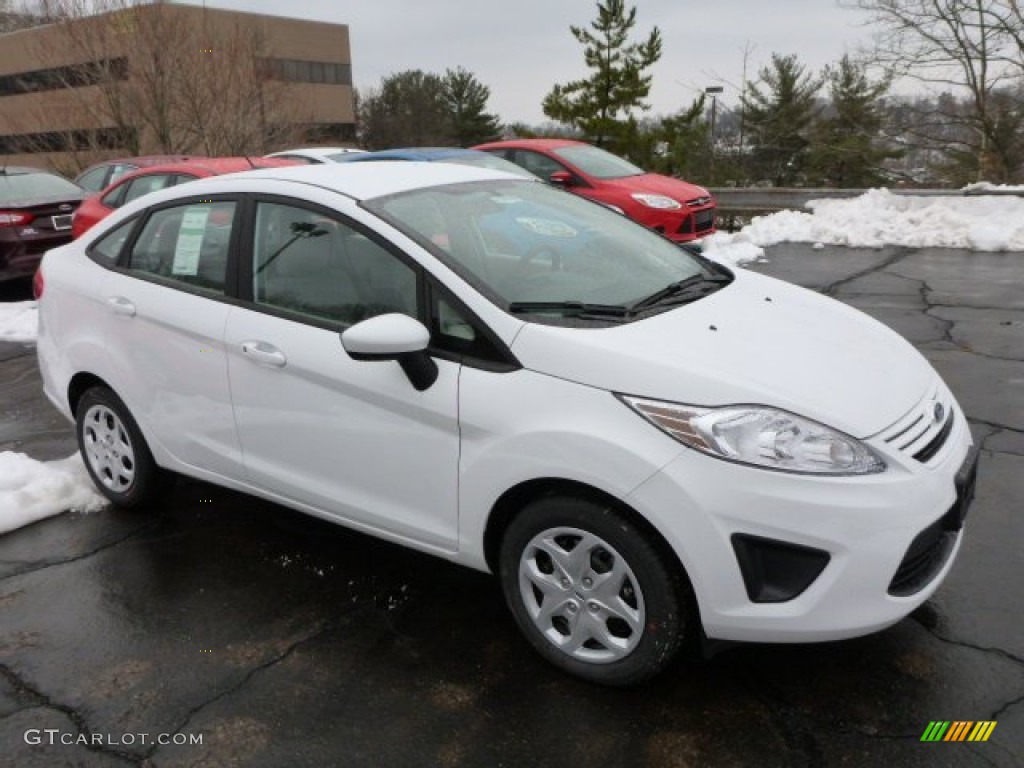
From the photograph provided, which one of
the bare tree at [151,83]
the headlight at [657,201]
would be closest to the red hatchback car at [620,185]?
the headlight at [657,201]

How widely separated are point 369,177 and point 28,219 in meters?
7.72

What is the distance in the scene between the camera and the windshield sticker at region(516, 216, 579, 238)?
330 cm

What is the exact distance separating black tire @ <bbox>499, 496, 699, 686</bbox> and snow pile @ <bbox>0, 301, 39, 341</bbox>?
21.4ft

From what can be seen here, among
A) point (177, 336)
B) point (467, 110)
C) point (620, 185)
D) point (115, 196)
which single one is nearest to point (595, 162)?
point (620, 185)

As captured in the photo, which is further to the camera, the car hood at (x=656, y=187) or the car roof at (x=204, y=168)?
the car hood at (x=656, y=187)

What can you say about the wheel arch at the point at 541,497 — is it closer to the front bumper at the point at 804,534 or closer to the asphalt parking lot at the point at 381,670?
the front bumper at the point at 804,534

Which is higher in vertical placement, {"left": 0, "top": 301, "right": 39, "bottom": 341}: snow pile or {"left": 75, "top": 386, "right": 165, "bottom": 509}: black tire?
{"left": 75, "top": 386, "right": 165, "bottom": 509}: black tire

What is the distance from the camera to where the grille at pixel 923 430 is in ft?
7.90

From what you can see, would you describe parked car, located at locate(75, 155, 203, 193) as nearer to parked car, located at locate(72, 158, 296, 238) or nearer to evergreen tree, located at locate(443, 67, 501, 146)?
parked car, located at locate(72, 158, 296, 238)

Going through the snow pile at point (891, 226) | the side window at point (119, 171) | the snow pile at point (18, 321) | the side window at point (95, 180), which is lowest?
the snow pile at point (18, 321)

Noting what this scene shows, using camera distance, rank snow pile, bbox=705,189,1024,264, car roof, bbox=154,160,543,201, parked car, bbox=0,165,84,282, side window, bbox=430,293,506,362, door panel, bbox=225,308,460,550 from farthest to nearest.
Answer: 1. snow pile, bbox=705,189,1024,264
2. parked car, bbox=0,165,84,282
3. car roof, bbox=154,160,543,201
4. door panel, bbox=225,308,460,550
5. side window, bbox=430,293,506,362

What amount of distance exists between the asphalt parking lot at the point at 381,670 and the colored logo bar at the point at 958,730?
0.07 feet

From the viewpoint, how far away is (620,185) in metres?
10.0

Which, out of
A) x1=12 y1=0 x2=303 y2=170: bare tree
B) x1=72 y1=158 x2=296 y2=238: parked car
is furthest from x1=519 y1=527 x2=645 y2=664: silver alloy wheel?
x1=12 y1=0 x2=303 y2=170: bare tree
